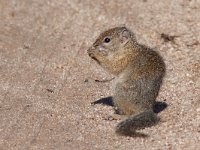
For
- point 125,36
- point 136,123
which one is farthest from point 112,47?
point 136,123

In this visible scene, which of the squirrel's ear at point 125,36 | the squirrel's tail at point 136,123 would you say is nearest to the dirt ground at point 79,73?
the squirrel's tail at point 136,123

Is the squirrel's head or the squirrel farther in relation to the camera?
the squirrel's head

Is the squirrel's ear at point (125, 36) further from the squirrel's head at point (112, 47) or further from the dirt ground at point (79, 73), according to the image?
the dirt ground at point (79, 73)

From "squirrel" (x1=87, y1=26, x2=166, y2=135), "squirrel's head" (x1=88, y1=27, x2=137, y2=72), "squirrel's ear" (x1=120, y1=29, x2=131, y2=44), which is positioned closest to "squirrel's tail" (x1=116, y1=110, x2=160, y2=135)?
Answer: "squirrel" (x1=87, y1=26, x2=166, y2=135)

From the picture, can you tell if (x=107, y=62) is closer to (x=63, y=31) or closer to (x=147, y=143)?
(x=147, y=143)

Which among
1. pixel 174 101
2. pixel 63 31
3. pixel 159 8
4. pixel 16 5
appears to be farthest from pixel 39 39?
pixel 174 101

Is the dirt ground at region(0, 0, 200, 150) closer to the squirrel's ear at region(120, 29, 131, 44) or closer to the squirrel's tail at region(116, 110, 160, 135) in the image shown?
the squirrel's tail at region(116, 110, 160, 135)

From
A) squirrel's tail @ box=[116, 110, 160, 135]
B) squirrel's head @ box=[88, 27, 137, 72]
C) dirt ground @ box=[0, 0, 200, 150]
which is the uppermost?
squirrel's head @ box=[88, 27, 137, 72]
